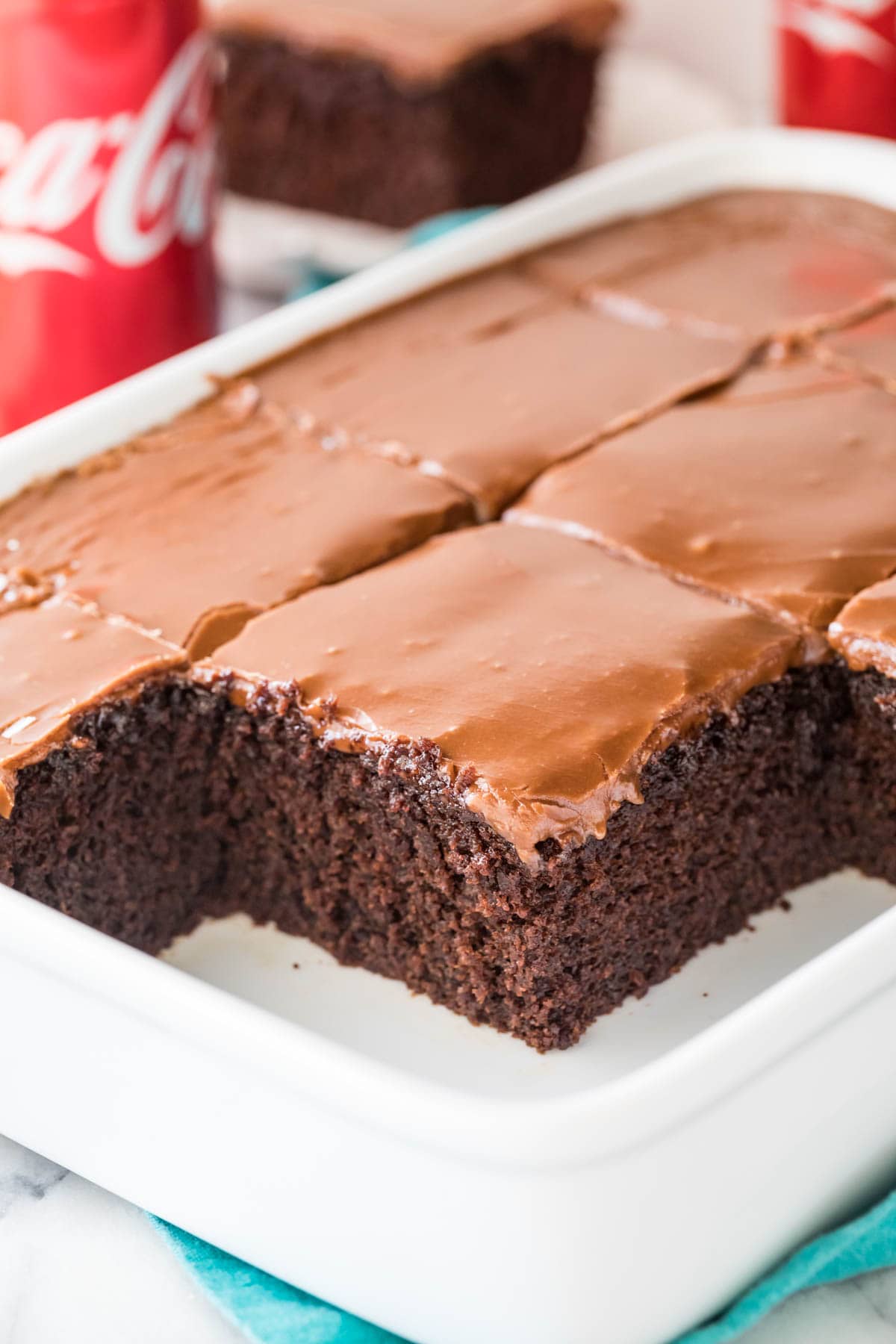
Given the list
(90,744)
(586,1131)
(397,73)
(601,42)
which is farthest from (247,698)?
(601,42)

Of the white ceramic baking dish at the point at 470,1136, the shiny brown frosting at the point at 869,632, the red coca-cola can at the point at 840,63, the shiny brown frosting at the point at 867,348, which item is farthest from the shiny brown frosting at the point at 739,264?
the white ceramic baking dish at the point at 470,1136

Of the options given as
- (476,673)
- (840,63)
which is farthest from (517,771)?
(840,63)

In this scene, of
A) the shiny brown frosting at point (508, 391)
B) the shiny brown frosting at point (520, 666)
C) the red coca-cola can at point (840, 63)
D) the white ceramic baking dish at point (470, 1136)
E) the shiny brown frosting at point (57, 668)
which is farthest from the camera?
the red coca-cola can at point (840, 63)

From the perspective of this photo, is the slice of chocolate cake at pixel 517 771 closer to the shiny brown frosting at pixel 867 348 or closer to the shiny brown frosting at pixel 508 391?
the shiny brown frosting at pixel 508 391

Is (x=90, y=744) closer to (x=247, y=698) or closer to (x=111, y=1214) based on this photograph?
(x=247, y=698)

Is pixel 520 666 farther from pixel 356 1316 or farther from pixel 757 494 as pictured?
pixel 356 1316
